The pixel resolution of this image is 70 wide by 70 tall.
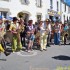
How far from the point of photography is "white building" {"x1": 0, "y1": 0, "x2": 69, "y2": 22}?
24.6 metres

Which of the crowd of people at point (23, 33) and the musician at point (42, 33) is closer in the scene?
the crowd of people at point (23, 33)

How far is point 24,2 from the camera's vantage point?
89.1ft

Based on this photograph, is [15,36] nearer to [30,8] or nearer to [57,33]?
[57,33]

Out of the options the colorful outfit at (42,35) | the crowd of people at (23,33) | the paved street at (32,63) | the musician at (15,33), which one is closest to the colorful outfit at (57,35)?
the crowd of people at (23,33)

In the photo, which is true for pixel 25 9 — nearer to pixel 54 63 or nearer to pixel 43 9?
pixel 43 9

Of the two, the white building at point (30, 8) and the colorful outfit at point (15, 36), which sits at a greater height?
the white building at point (30, 8)

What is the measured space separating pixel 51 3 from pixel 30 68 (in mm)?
27590

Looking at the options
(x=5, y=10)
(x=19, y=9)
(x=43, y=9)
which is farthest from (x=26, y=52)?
(x=43, y=9)

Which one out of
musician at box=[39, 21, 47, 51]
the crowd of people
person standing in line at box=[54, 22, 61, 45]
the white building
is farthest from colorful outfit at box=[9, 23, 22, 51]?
the white building

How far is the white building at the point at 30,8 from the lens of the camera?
2460 cm

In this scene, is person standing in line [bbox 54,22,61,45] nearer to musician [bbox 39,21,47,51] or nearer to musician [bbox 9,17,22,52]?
musician [bbox 39,21,47,51]

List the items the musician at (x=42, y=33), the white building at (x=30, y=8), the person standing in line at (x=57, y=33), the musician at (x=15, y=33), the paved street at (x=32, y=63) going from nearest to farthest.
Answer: the paved street at (x=32, y=63) → the musician at (x=15, y=33) → the musician at (x=42, y=33) → the person standing in line at (x=57, y=33) → the white building at (x=30, y=8)

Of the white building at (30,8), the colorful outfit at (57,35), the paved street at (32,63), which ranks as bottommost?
the paved street at (32,63)

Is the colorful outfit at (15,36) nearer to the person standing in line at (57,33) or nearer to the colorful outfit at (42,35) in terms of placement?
the colorful outfit at (42,35)
